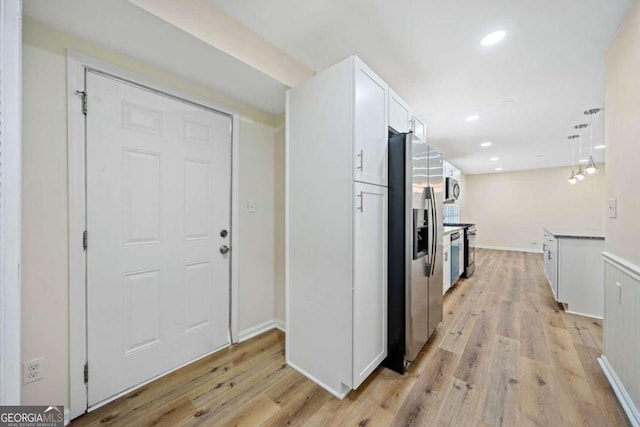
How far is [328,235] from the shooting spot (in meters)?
1.72

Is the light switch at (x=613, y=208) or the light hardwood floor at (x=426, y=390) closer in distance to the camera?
the light hardwood floor at (x=426, y=390)

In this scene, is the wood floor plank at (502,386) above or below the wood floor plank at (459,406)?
above

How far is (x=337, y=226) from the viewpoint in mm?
1661

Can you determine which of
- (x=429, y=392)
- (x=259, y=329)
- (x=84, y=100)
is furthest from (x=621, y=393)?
(x=84, y=100)

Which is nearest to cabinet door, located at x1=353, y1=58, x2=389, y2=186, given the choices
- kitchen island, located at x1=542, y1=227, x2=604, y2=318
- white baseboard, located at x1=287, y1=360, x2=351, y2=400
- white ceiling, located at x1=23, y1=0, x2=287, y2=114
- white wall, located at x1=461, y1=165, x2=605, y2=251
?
white ceiling, located at x1=23, y1=0, x2=287, y2=114

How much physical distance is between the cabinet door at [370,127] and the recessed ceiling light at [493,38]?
81cm

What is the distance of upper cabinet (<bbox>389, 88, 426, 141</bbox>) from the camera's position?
2027 mm

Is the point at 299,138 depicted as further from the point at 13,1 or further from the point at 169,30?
the point at 13,1

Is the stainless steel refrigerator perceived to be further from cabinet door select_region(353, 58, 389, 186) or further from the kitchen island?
the kitchen island

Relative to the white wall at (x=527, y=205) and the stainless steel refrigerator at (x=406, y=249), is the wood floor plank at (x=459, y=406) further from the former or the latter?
the white wall at (x=527, y=205)

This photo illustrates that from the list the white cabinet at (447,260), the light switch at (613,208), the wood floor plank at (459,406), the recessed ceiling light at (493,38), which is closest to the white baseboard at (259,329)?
the wood floor plank at (459,406)

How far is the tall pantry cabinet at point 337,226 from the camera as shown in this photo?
1604mm

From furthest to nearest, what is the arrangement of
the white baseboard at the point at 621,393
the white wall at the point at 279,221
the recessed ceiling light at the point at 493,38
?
the white wall at the point at 279,221 < the recessed ceiling light at the point at 493,38 < the white baseboard at the point at 621,393

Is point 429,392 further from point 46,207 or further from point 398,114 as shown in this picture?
point 46,207
